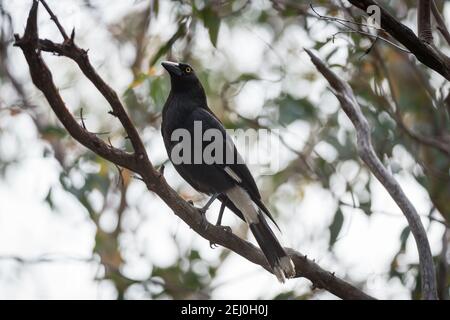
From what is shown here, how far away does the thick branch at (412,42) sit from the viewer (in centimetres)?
267

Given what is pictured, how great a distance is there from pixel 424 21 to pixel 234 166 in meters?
1.64

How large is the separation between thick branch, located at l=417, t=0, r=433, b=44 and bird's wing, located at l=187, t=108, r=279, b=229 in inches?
57.9

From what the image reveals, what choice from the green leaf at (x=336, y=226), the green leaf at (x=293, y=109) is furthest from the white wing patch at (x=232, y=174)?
Result: the green leaf at (x=293, y=109)

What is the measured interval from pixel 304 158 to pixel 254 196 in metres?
1.71

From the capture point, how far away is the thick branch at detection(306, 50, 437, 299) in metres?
3.21

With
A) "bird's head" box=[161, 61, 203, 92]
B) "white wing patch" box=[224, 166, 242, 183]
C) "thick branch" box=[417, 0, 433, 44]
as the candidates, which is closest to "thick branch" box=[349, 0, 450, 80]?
"thick branch" box=[417, 0, 433, 44]

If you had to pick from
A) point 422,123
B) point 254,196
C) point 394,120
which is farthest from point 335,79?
point 422,123

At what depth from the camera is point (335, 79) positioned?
12.1 ft

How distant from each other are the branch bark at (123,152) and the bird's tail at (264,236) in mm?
53

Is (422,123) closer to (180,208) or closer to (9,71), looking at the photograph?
(180,208)

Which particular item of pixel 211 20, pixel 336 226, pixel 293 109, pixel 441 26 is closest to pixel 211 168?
pixel 336 226

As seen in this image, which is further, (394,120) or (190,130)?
(394,120)

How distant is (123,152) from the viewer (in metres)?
2.98

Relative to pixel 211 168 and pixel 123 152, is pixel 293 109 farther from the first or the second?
pixel 123 152
